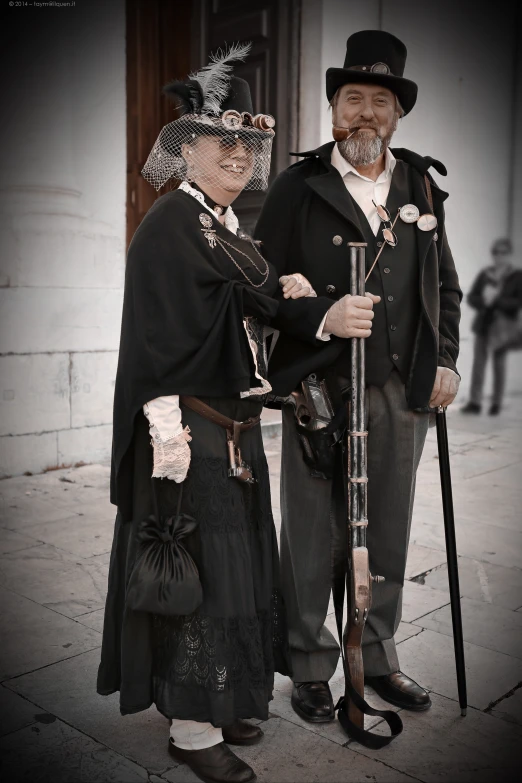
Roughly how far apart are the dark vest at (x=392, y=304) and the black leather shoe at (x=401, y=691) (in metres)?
1.03

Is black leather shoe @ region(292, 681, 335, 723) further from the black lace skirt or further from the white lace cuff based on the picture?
the white lace cuff

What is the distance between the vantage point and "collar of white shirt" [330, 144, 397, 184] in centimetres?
274

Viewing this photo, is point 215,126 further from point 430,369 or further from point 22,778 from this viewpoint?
point 22,778

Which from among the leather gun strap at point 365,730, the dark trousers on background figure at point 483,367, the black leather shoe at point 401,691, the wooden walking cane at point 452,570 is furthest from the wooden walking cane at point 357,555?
the dark trousers on background figure at point 483,367

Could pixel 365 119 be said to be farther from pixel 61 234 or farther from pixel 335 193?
pixel 61 234

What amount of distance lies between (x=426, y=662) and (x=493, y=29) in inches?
300

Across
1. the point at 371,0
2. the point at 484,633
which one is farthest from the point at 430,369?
the point at 371,0

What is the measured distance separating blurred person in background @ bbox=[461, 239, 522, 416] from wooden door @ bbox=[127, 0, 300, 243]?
3288mm

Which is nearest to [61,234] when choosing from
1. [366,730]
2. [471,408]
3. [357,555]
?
[357,555]

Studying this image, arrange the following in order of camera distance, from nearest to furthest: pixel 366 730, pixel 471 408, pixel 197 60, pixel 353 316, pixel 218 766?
pixel 218 766
pixel 353 316
pixel 366 730
pixel 197 60
pixel 471 408

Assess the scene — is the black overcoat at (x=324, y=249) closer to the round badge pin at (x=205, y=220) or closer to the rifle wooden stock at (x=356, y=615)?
the round badge pin at (x=205, y=220)

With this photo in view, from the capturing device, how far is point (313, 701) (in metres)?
2.68

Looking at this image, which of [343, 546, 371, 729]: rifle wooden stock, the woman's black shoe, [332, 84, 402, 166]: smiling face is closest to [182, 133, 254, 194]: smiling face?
[332, 84, 402, 166]: smiling face

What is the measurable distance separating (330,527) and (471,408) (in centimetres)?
633
